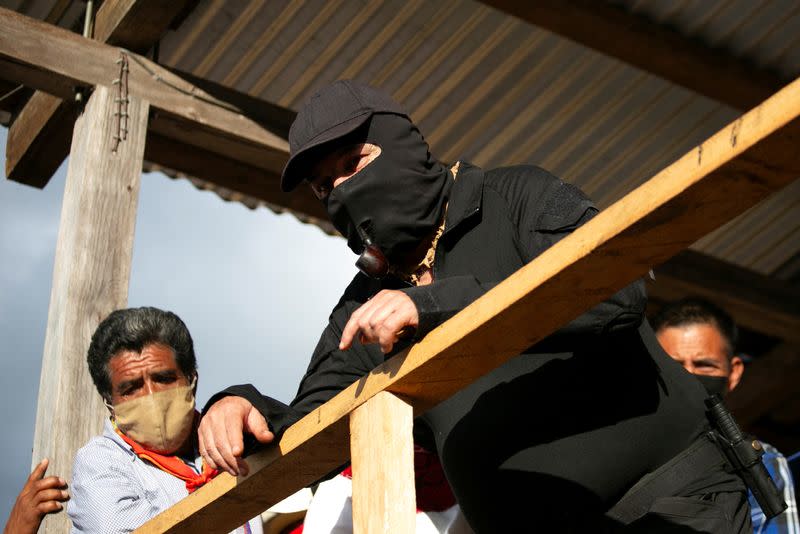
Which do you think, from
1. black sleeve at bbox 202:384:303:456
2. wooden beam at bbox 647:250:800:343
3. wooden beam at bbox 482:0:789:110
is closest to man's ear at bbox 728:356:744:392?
wooden beam at bbox 482:0:789:110

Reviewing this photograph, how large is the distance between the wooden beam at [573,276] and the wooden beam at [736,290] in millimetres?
5197

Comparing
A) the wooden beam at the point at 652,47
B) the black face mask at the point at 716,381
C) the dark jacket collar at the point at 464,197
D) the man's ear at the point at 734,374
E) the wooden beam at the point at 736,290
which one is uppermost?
the wooden beam at the point at 652,47

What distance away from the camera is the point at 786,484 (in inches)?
190

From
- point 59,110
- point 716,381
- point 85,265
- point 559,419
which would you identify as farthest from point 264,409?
point 59,110

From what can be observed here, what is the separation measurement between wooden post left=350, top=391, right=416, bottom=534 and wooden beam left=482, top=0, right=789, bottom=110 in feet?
12.2

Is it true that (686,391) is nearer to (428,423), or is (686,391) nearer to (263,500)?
(428,423)

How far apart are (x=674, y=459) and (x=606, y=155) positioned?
4.80m

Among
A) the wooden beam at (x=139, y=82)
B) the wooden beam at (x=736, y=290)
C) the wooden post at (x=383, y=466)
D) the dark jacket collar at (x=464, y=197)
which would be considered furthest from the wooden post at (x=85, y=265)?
the wooden beam at (x=736, y=290)

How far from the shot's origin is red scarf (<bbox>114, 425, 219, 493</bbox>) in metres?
3.98

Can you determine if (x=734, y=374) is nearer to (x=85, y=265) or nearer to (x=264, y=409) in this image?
(x=85, y=265)

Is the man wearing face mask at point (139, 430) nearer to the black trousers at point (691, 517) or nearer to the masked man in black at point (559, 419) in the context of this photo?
the masked man in black at point (559, 419)

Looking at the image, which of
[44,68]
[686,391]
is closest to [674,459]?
[686,391]

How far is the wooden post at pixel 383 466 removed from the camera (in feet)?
7.23

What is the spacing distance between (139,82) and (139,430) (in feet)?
6.13
